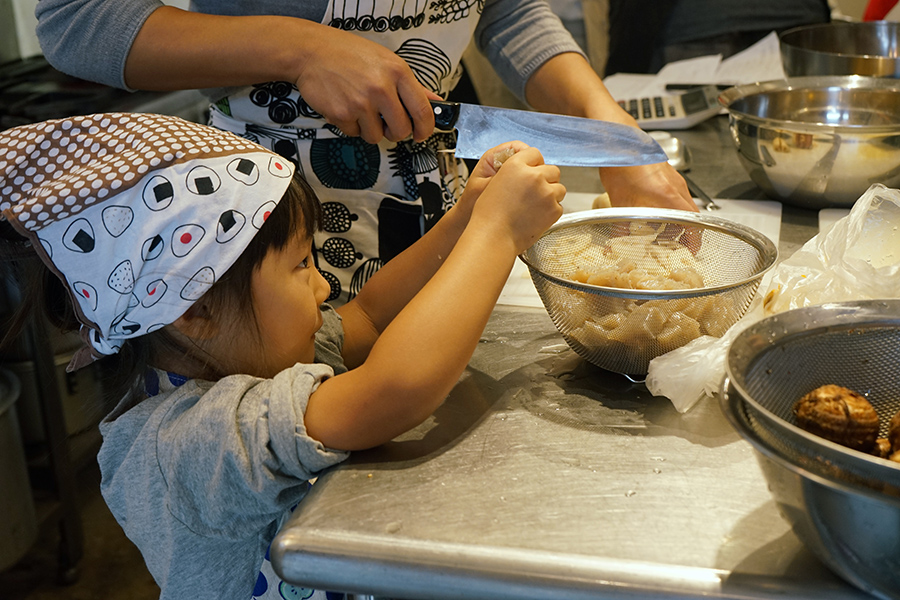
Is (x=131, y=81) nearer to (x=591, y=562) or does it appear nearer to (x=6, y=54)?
(x=591, y=562)

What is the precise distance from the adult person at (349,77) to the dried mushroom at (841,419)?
618mm

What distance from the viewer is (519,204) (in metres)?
0.87

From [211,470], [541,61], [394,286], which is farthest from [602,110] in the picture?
[211,470]

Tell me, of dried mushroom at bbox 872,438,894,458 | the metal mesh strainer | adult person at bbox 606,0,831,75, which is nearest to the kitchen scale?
adult person at bbox 606,0,831,75

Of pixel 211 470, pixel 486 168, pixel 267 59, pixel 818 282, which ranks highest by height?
pixel 267 59

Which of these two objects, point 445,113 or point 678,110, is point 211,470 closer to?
point 445,113

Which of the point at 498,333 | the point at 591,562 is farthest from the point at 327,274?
the point at 591,562

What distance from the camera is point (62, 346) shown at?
2145 millimetres

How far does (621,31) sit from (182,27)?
2702 millimetres

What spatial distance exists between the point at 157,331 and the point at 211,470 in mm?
197

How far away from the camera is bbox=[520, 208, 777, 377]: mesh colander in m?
0.85

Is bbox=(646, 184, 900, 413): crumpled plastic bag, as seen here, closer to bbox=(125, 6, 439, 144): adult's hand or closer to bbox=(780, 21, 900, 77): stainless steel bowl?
bbox=(125, 6, 439, 144): adult's hand

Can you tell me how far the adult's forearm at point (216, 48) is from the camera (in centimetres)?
103

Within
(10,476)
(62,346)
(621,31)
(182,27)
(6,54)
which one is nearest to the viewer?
(182,27)
